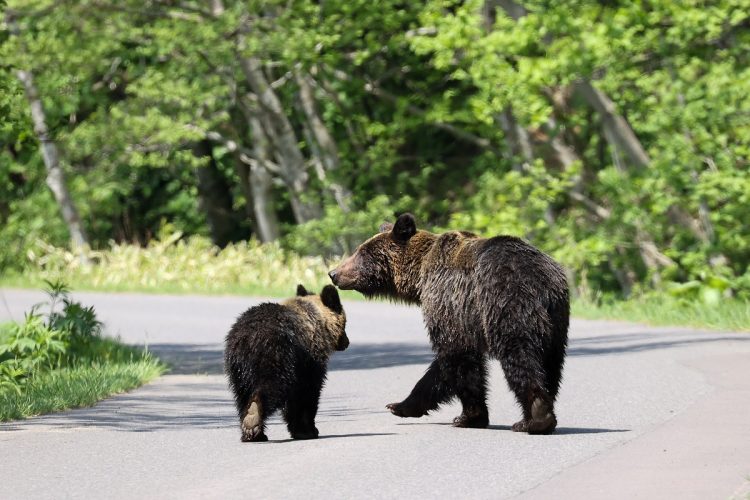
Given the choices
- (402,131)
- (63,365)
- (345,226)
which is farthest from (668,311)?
(402,131)

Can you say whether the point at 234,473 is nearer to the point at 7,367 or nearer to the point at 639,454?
the point at 639,454

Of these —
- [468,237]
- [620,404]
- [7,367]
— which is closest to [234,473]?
[468,237]

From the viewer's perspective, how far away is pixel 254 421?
9227 millimetres

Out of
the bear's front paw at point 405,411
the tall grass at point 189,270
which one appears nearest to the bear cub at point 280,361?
the bear's front paw at point 405,411

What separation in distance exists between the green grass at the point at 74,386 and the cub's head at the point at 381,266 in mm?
2711

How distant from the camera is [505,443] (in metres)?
9.17

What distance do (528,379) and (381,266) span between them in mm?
1506

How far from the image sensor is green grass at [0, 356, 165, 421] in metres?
11.4

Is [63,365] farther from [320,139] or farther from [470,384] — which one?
[320,139]

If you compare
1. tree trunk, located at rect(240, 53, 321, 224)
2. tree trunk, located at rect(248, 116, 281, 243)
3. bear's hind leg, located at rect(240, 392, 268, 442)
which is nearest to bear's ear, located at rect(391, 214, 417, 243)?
bear's hind leg, located at rect(240, 392, 268, 442)

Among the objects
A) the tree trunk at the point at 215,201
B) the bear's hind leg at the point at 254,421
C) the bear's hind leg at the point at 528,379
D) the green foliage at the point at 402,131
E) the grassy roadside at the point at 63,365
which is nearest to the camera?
the bear's hind leg at the point at 254,421

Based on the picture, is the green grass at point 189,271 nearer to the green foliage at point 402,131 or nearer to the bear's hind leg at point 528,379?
the green foliage at point 402,131

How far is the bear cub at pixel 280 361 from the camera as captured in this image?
30.1 feet

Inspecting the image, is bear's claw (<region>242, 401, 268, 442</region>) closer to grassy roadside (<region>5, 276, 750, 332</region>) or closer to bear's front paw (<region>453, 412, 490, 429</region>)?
bear's front paw (<region>453, 412, 490, 429</region>)
